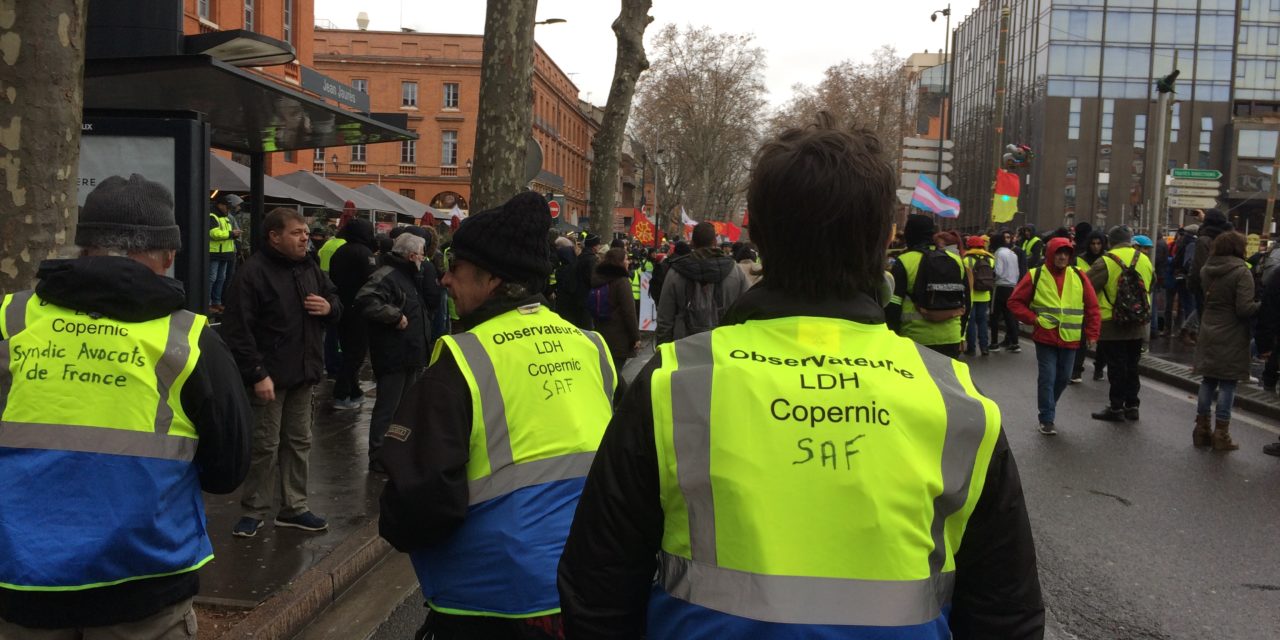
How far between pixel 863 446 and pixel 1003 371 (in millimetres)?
12835

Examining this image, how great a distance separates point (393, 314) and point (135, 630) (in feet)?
14.5

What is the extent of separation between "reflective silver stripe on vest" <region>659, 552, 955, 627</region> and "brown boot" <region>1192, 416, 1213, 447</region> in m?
8.38

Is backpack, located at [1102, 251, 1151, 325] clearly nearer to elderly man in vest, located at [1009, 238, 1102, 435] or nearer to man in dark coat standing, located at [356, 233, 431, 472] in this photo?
elderly man in vest, located at [1009, 238, 1102, 435]

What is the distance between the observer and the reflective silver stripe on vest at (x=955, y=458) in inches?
65.3

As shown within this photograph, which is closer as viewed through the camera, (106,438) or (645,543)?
(645,543)

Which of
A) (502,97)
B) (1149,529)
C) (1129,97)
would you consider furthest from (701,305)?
(1129,97)

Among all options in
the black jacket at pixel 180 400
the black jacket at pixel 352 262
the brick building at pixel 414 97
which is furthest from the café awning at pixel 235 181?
the brick building at pixel 414 97

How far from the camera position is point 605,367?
296cm

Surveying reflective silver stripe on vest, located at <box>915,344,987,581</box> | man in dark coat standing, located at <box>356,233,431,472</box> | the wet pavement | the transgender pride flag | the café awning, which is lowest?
the wet pavement

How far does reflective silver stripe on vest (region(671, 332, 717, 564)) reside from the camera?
64.4 inches

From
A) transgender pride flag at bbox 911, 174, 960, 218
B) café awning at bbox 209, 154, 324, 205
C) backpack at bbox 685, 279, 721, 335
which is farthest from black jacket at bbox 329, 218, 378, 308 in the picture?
transgender pride flag at bbox 911, 174, 960, 218

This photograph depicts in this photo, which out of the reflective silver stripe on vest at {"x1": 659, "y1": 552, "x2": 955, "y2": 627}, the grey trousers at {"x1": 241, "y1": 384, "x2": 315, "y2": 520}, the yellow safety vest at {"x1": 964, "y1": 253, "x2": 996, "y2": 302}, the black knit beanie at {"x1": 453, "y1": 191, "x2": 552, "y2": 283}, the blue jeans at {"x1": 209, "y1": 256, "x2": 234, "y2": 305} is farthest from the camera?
the blue jeans at {"x1": 209, "y1": 256, "x2": 234, "y2": 305}

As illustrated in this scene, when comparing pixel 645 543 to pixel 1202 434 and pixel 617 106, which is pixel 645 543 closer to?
pixel 1202 434

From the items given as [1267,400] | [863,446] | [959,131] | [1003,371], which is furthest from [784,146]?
[959,131]
